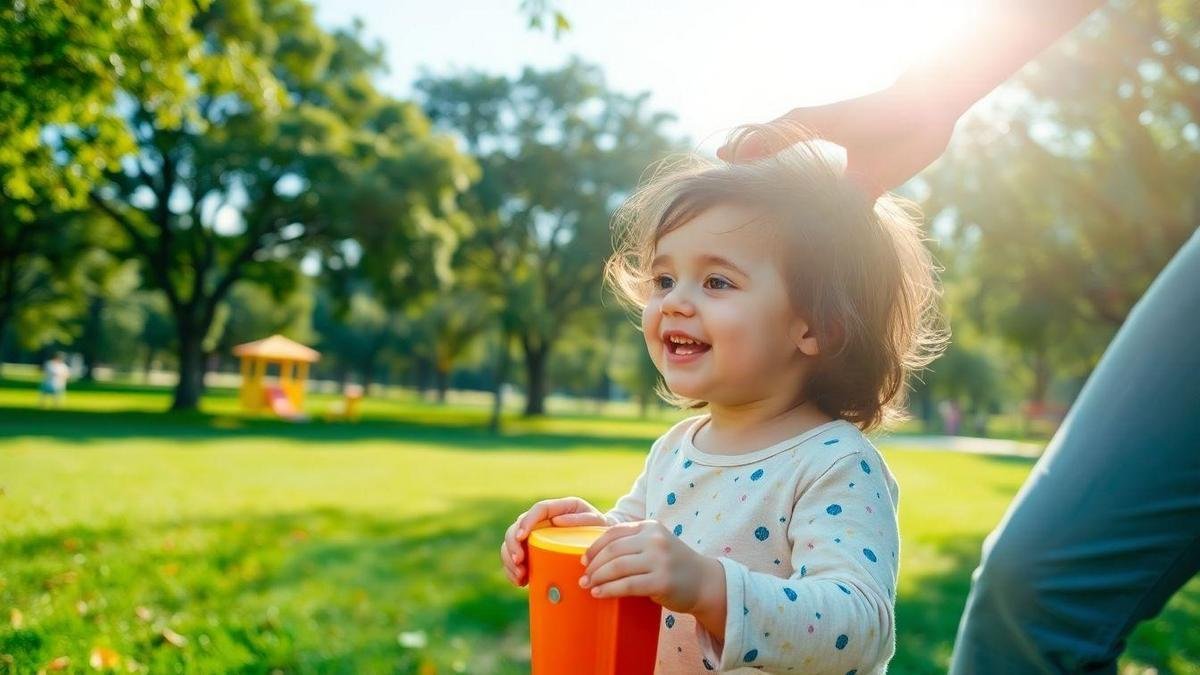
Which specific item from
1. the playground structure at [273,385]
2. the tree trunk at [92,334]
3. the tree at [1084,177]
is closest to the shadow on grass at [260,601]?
the tree at [1084,177]

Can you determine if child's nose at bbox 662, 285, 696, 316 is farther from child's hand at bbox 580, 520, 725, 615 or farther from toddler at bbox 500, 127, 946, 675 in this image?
child's hand at bbox 580, 520, 725, 615

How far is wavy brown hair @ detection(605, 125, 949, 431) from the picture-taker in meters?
1.72

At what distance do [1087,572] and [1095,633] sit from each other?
0.10 m

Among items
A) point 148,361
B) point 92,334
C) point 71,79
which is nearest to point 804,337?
point 71,79

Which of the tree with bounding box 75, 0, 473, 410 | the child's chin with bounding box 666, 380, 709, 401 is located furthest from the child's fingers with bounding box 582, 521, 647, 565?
the tree with bounding box 75, 0, 473, 410

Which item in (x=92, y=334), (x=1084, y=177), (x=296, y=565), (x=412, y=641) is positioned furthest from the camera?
(x=92, y=334)

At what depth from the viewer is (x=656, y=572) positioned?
1.28 m

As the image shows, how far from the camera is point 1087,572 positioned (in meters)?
1.41

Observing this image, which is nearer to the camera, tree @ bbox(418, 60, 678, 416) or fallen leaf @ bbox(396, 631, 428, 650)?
fallen leaf @ bbox(396, 631, 428, 650)

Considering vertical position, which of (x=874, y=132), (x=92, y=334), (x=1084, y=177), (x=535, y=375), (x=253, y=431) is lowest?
(x=253, y=431)

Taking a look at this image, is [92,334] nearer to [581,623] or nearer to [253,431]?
[253,431]

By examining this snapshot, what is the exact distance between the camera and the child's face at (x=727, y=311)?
167cm

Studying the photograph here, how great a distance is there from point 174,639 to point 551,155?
2801 centimetres

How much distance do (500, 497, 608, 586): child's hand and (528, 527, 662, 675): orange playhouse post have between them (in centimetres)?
18
